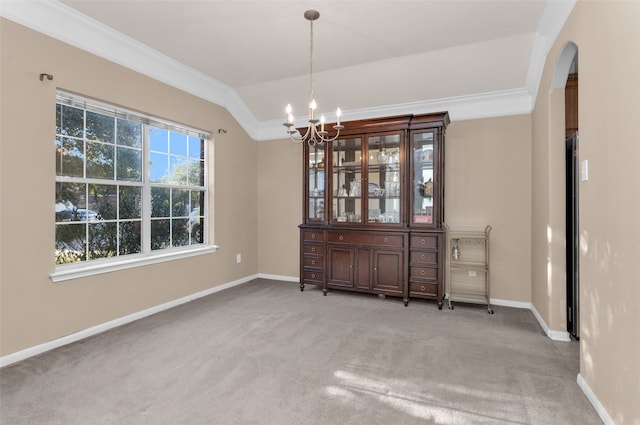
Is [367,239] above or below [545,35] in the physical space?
below

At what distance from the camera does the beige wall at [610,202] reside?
1.56m

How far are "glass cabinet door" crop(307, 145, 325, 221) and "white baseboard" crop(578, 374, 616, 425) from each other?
3.10m

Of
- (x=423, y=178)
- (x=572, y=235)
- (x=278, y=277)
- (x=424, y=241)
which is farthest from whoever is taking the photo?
(x=278, y=277)

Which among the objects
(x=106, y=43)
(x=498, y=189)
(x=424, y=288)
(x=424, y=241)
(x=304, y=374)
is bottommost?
(x=304, y=374)

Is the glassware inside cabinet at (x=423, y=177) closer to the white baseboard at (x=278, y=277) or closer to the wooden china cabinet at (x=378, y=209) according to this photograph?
the wooden china cabinet at (x=378, y=209)

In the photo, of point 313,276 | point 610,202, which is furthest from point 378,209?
point 610,202

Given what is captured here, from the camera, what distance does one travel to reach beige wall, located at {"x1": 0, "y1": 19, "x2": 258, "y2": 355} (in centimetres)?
250

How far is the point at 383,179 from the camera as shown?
425 centimetres

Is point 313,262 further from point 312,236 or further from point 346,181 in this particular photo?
point 346,181

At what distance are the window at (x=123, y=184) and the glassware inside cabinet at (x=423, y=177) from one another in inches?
110

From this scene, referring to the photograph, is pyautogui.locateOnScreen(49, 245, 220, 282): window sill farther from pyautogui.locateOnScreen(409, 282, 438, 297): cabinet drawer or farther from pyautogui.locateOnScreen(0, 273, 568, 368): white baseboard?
pyautogui.locateOnScreen(409, 282, 438, 297): cabinet drawer

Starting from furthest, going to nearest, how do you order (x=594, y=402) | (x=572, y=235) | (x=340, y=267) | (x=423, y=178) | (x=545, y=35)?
1. (x=340, y=267)
2. (x=423, y=178)
3. (x=545, y=35)
4. (x=572, y=235)
5. (x=594, y=402)

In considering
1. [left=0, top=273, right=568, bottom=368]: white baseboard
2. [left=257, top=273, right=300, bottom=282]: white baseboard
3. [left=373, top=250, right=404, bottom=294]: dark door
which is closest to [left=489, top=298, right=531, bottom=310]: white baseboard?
[left=0, top=273, right=568, bottom=368]: white baseboard

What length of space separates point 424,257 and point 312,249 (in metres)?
1.51
